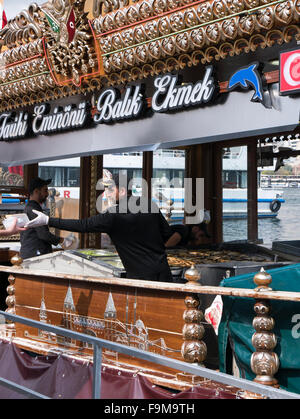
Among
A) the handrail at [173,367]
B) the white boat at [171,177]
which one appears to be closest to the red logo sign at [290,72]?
the handrail at [173,367]

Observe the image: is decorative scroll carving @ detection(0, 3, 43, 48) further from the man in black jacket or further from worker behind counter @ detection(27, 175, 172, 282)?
worker behind counter @ detection(27, 175, 172, 282)

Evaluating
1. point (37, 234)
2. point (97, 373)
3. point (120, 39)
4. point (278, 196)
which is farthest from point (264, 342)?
point (278, 196)

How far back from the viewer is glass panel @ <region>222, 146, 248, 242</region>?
29.4 ft

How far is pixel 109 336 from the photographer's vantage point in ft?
15.8

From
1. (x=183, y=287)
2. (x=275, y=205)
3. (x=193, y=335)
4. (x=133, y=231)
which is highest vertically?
(x=275, y=205)

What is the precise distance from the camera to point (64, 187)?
9.96 meters

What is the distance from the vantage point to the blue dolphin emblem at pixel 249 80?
205 inches

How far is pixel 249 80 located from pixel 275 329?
260 centimetres

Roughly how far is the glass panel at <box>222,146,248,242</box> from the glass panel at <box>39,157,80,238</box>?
2.64 m

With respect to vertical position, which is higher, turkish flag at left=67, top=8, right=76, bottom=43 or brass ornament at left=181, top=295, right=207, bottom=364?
turkish flag at left=67, top=8, right=76, bottom=43

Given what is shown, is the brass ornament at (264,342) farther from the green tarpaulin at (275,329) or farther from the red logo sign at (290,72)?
the red logo sign at (290,72)

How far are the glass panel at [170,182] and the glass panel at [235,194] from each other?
778 mm

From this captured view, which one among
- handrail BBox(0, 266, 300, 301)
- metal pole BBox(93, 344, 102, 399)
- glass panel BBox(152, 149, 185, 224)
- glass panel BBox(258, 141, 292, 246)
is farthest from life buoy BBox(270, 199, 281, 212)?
metal pole BBox(93, 344, 102, 399)

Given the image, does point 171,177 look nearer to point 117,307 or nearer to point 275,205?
point 275,205
